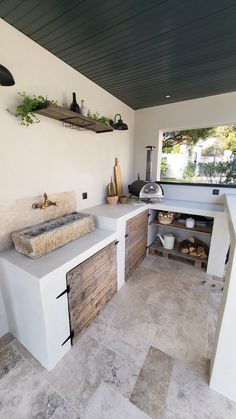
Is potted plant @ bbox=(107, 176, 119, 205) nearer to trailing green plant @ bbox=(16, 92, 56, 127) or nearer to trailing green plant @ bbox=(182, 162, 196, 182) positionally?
trailing green plant @ bbox=(182, 162, 196, 182)

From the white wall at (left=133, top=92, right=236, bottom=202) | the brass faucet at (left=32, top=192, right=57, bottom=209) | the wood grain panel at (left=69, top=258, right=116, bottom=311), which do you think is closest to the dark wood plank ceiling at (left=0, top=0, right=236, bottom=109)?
the white wall at (left=133, top=92, right=236, bottom=202)

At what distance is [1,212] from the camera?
1417 mm

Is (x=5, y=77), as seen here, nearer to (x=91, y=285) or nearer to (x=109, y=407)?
(x=91, y=285)

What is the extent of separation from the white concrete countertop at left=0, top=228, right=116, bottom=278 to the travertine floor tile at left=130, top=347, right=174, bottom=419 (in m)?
0.90

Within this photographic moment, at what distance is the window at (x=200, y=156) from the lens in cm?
274

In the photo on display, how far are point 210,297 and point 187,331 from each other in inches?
23.7

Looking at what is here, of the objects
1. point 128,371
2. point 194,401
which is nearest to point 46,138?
point 128,371

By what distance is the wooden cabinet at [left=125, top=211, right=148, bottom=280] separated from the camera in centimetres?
221

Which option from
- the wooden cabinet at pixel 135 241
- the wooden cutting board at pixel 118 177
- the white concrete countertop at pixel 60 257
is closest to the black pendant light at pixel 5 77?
the white concrete countertop at pixel 60 257

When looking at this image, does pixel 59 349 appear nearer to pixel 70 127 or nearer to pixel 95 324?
pixel 95 324

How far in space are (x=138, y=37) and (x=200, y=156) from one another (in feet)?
6.62

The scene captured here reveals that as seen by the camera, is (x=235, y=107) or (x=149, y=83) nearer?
(x=149, y=83)

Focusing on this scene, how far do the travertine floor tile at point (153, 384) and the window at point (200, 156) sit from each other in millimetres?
2388

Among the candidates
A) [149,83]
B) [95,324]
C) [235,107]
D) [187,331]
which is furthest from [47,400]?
[235,107]
